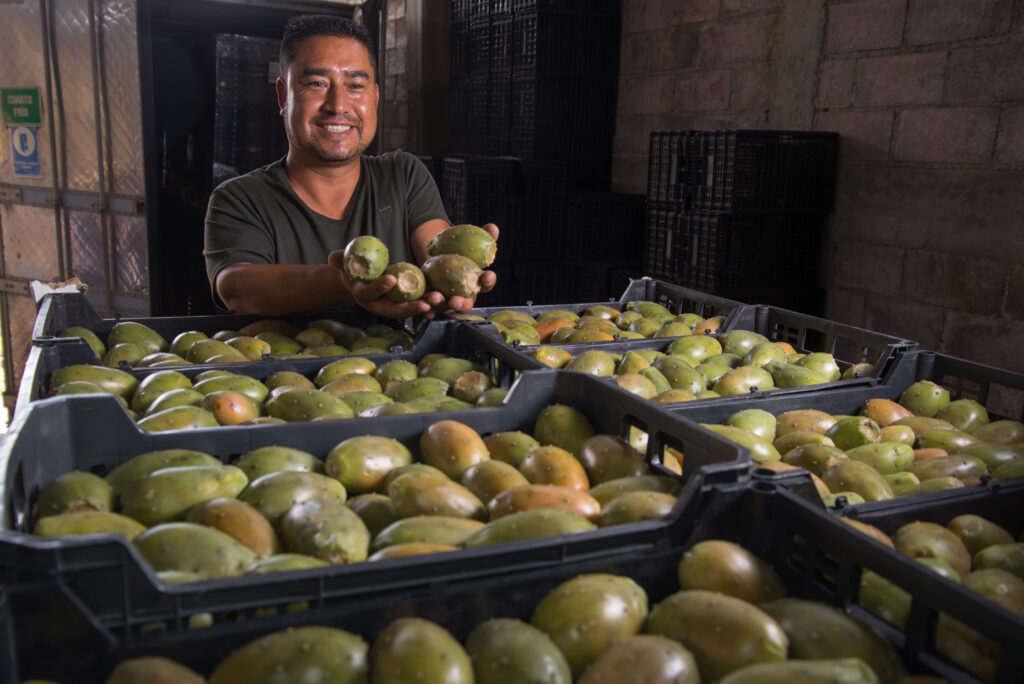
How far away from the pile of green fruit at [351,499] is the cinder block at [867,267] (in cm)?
298

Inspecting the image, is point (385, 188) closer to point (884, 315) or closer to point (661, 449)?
point (661, 449)

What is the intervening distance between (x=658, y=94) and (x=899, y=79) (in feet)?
6.43

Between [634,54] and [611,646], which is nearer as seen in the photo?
[611,646]

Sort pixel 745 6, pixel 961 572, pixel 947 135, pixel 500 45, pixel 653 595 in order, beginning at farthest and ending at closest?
pixel 500 45 → pixel 745 6 → pixel 947 135 → pixel 961 572 → pixel 653 595

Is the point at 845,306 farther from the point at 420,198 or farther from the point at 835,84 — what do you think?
the point at 420,198

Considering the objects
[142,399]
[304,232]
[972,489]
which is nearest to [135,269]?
[304,232]

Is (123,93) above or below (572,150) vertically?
above

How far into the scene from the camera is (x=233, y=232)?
2.84 meters

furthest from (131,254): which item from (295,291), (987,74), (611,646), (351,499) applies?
(611,646)

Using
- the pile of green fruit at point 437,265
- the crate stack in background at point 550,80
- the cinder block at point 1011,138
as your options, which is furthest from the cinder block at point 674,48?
the pile of green fruit at point 437,265

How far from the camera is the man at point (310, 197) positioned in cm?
263

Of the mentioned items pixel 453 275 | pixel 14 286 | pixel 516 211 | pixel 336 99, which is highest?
pixel 336 99

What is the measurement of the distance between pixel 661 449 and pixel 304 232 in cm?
183

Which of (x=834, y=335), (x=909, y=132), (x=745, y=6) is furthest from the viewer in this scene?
(x=745, y=6)
